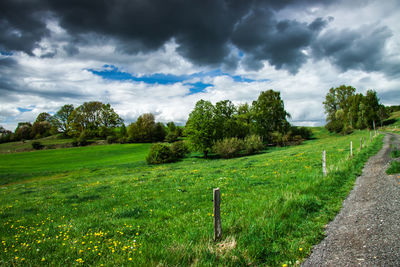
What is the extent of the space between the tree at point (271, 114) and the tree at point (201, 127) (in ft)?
78.4

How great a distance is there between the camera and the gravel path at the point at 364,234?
4.25 metres

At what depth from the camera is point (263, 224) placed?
5742mm

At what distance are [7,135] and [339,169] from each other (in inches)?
5190

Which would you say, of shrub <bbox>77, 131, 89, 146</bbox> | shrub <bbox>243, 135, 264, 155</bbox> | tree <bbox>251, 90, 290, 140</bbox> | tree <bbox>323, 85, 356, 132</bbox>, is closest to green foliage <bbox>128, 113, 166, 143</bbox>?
shrub <bbox>77, 131, 89, 146</bbox>

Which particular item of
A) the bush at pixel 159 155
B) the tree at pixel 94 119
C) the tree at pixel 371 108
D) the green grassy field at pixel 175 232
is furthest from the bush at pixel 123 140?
the tree at pixel 371 108

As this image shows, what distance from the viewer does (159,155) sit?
4259 cm

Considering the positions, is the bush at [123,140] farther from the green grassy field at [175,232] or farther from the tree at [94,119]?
the green grassy field at [175,232]

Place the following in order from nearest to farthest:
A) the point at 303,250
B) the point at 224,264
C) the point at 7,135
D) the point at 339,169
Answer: the point at 224,264 → the point at 303,250 → the point at 339,169 → the point at 7,135

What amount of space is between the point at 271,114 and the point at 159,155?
4325 cm

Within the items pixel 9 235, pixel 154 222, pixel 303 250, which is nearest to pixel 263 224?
pixel 303 250

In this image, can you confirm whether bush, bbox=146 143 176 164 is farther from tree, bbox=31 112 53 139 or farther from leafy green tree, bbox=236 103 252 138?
tree, bbox=31 112 53 139

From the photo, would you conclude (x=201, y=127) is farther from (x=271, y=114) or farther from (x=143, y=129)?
(x=143, y=129)

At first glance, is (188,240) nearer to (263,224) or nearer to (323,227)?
(263,224)

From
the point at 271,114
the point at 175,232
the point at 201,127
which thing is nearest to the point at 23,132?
the point at 201,127
